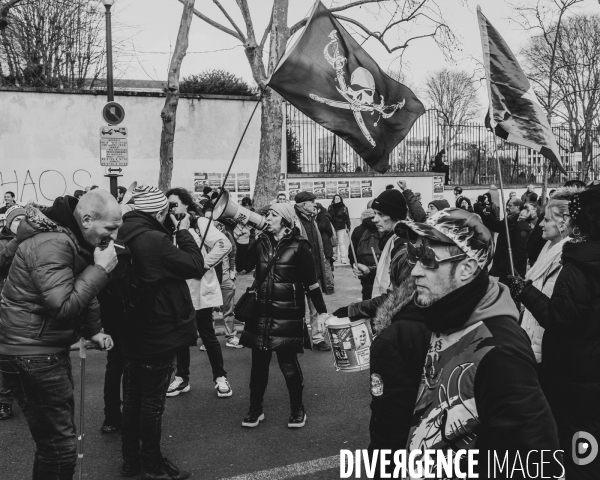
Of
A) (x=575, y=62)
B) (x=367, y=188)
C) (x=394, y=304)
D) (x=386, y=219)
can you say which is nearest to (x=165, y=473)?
(x=394, y=304)

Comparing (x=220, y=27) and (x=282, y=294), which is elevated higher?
(x=220, y=27)

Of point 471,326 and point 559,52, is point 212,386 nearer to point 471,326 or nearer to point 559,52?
point 471,326

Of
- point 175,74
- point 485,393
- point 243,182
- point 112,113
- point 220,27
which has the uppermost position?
point 220,27

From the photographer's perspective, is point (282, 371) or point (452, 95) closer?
point (282, 371)

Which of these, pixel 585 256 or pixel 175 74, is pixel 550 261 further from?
pixel 175 74

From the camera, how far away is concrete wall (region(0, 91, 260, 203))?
51.7 feet

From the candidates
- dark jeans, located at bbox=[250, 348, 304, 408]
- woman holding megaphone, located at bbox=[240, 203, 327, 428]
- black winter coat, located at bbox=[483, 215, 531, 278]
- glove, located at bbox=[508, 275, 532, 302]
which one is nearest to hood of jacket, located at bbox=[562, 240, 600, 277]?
glove, located at bbox=[508, 275, 532, 302]

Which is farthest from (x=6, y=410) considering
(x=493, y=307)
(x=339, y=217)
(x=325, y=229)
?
(x=339, y=217)

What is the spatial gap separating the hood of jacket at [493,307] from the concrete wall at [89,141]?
15308 millimetres

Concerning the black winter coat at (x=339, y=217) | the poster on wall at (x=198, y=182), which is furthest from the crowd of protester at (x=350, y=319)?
the poster on wall at (x=198, y=182)

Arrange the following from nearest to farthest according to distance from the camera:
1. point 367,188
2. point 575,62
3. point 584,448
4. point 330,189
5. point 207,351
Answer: point 584,448 < point 207,351 < point 330,189 < point 367,188 < point 575,62

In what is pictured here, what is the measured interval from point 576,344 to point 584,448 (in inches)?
19.6

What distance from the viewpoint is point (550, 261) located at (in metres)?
3.74

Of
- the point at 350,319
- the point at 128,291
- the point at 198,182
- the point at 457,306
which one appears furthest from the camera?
the point at 198,182
